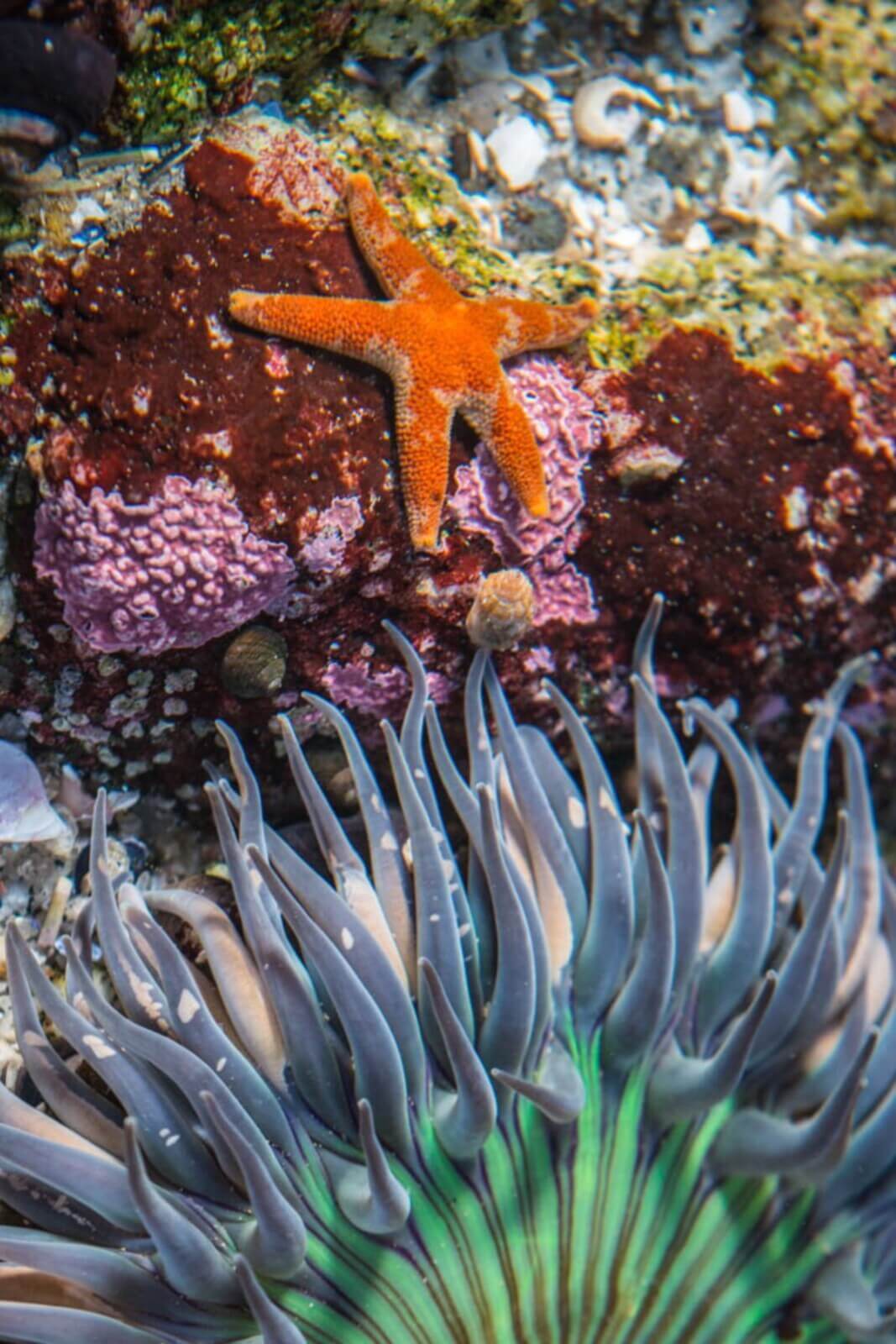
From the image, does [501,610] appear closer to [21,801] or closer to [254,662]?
[254,662]

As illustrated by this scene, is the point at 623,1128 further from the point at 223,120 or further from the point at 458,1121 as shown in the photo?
the point at 223,120

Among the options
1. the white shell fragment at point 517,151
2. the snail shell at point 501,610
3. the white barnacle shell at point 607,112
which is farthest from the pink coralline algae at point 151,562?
the white barnacle shell at point 607,112

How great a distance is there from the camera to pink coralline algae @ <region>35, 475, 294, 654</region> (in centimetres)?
257

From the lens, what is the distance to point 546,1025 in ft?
8.68

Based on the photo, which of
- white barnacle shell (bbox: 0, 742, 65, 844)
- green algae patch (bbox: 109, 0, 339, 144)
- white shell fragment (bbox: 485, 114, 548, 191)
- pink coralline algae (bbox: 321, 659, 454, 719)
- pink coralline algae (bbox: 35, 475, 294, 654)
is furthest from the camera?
white shell fragment (bbox: 485, 114, 548, 191)

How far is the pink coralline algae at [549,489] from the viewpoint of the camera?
293 centimetres

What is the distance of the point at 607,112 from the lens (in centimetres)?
376

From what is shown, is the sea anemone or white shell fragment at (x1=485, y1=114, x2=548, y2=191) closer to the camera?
the sea anemone

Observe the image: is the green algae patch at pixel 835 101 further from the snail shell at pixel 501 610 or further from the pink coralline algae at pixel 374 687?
the pink coralline algae at pixel 374 687

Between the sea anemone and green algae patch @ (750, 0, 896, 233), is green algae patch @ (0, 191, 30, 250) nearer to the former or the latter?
the sea anemone

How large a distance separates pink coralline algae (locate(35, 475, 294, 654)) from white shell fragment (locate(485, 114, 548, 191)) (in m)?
1.72

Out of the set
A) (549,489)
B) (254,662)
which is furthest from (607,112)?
(254,662)

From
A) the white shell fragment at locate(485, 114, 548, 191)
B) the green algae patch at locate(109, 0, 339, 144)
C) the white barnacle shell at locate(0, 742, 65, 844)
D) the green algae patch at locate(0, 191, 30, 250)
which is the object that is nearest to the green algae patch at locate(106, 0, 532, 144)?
the green algae patch at locate(109, 0, 339, 144)

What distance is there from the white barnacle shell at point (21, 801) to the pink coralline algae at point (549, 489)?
137cm
